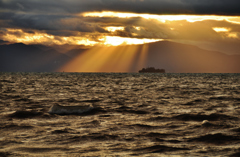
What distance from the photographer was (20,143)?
13.5 m

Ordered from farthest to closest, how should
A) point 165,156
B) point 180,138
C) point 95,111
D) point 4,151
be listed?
1. point 95,111
2. point 180,138
3. point 4,151
4. point 165,156

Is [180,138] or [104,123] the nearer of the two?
[180,138]

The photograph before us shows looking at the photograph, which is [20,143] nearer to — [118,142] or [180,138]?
[118,142]

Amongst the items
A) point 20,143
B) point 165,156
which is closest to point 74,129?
point 20,143

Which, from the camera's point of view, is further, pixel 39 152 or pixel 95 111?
pixel 95 111

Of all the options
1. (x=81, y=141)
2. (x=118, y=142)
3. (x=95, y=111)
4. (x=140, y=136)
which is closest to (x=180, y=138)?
(x=140, y=136)

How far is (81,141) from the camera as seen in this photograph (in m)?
13.9

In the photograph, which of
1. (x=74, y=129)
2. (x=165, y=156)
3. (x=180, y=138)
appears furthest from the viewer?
(x=74, y=129)

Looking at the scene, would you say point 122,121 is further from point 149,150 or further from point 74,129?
point 149,150

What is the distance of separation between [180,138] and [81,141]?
4.67 m

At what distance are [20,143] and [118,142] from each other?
437 cm

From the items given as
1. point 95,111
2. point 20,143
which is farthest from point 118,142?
point 95,111

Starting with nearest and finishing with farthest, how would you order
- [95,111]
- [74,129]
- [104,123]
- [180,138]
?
[180,138] < [74,129] < [104,123] < [95,111]

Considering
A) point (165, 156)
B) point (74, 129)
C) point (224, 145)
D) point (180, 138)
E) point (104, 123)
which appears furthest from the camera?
point (104, 123)
